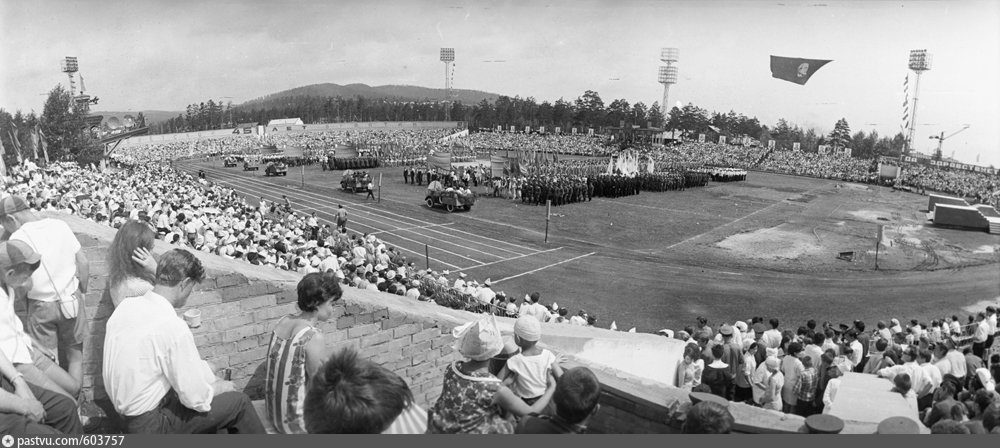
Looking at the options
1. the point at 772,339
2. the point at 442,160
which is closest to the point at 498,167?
Answer: the point at 442,160

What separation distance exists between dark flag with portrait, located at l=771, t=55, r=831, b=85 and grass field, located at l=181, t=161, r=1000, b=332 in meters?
5.88

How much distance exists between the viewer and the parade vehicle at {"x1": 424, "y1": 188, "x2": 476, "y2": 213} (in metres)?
28.4

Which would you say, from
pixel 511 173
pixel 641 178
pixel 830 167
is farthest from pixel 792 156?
pixel 511 173

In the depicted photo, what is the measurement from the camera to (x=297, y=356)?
11.9ft

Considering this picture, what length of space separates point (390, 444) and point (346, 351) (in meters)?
0.52

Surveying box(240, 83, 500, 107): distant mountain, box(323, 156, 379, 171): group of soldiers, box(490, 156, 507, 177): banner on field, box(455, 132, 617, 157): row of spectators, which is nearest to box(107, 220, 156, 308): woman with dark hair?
box(490, 156, 507, 177): banner on field

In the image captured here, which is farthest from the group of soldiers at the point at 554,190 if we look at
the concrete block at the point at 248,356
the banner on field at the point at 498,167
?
the concrete block at the point at 248,356

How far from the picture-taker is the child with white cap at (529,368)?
4.03 metres

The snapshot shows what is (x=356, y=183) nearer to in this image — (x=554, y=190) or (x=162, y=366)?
(x=554, y=190)

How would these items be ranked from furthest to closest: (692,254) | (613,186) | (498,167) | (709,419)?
(498,167) < (613,186) < (692,254) < (709,419)

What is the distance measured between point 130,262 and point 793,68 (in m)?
14.5

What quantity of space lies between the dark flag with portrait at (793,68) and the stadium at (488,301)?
90mm

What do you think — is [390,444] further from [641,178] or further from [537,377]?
[641,178]

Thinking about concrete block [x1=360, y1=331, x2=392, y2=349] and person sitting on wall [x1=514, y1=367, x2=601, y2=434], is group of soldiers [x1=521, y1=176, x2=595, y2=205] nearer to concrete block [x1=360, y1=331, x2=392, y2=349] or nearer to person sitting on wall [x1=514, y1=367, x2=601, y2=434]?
concrete block [x1=360, y1=331, x2=392, y2=349]
